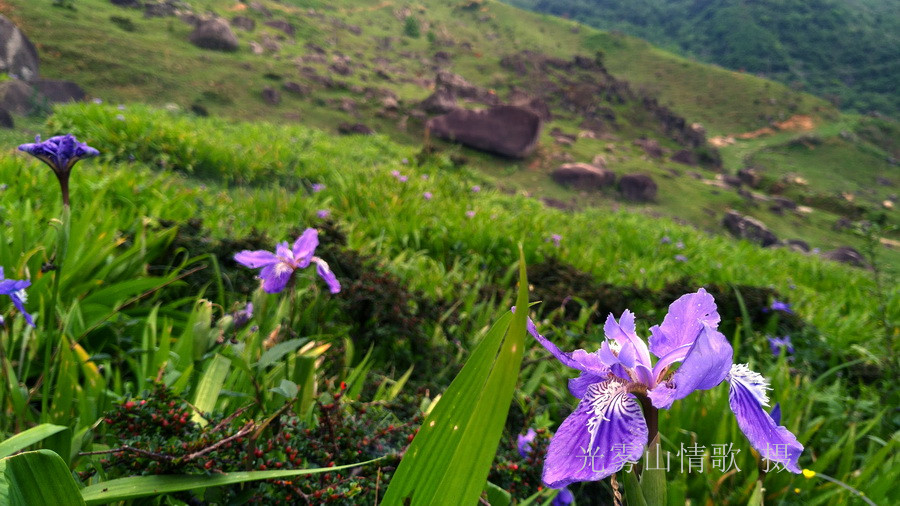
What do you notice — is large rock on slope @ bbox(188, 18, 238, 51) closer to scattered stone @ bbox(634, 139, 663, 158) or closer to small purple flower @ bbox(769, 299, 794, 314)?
small purple flower @ bbox(769, 299, 794, 314)

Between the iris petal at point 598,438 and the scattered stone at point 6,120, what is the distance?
7.81 metres

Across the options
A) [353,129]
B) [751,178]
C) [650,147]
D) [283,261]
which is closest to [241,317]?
[283,261]

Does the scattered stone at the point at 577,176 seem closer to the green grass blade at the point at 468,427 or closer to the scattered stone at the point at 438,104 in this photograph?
the scattered stone at the point at 438,104

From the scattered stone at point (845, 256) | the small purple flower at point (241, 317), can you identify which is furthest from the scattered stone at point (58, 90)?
the scattered stone at point (845, 256)

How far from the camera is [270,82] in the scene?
14664 millimetres

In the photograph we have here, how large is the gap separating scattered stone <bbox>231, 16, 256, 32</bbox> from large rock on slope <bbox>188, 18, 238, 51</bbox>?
5.93 metres

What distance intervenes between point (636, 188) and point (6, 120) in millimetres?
16298

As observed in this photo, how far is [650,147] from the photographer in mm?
26250

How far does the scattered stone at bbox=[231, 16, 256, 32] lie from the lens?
21781 mm

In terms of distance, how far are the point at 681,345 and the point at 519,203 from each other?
6191mm

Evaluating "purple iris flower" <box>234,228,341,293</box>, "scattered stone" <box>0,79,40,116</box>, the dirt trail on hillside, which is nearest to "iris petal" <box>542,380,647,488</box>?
"purple iris flower" <box>234,228,341,293</box>

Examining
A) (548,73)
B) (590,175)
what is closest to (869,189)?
(548,73)

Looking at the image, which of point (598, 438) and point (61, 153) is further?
point (61, 153)

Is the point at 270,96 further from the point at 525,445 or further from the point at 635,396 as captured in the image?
the point at 635,396
